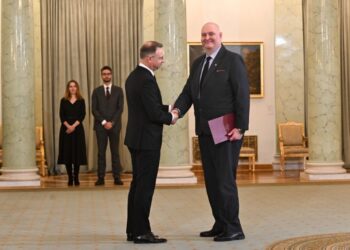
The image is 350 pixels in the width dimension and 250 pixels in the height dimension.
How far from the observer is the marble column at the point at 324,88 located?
1264 centimetres

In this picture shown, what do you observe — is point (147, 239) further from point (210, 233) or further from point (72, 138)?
point (72, 138)

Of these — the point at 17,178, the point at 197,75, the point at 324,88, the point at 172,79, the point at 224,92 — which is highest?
the point at 172,79

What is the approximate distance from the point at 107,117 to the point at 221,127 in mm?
6262

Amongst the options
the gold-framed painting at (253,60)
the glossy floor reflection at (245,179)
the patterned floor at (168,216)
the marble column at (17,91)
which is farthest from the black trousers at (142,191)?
the gold-framed painting at (253,60)

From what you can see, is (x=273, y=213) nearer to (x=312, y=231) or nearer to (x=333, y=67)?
(x=312, y=231)

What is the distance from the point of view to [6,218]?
27.7 feet

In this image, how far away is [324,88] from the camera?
1267 cm

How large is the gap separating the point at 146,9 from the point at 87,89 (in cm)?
204

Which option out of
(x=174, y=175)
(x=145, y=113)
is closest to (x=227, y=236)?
(x=145, y=113)

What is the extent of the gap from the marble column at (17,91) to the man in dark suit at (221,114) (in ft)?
19.6

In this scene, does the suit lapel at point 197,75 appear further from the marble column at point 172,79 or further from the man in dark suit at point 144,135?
the marble column at point 172,79

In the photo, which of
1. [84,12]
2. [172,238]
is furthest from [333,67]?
[172,238]

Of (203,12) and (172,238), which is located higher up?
(203,12)

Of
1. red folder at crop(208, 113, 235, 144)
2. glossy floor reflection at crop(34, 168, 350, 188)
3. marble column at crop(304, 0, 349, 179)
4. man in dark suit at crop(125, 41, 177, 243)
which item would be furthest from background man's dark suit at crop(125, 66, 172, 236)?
marble column at crop(304, 0, 349, 179)
